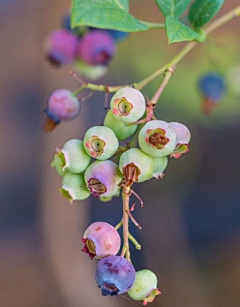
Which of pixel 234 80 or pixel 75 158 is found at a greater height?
pixel 234 80

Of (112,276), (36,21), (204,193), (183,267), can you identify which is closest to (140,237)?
(183,267)

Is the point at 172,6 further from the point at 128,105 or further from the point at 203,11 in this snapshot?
the point at 128,105

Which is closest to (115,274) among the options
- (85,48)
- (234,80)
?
(85,48)

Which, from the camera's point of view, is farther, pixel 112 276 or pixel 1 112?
pixel 1 112

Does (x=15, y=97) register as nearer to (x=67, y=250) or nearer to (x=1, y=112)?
(x=1, y=112)

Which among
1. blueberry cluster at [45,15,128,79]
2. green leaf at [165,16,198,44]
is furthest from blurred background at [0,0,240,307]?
green leaf at [165,16,198,44]

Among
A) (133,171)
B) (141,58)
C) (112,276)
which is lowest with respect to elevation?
(112,276)

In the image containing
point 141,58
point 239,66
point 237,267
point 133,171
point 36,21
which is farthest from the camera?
point 36,21

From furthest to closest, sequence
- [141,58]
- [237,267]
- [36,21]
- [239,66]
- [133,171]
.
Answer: [36,21] → [237,267] → [141,58] → [239,66] → [133,171]

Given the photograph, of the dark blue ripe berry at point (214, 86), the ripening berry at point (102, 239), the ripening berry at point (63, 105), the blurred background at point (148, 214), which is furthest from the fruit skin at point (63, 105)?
the blurred background at point (148, 214)
